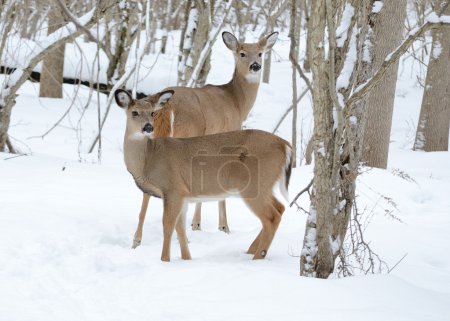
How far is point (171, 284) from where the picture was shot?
15.9 ft

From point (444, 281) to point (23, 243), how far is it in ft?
10.9

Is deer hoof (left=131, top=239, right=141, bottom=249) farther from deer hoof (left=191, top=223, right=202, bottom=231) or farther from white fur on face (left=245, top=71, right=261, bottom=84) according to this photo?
white fur on face (left=245, top=71, right=261, bottom=84)

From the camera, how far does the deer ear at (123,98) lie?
21.2ft

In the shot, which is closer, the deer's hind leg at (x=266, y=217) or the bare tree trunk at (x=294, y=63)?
the bare tree trunk at (x=294, y=63)

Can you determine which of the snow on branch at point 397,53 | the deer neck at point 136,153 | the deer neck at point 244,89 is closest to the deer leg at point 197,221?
the deer neck at point 136,153

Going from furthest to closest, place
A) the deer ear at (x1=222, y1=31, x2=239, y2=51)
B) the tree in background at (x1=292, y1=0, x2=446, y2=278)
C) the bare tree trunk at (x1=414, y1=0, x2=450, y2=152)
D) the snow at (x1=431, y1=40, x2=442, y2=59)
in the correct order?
the bare tree trunk at (x1=414, y1=0, x2=450, y2=152) → the snow at (x1=431, y1=40, x2=442, y2=59) → the deer ear at (x1=222, y1=31, x2=239, y2=51) → the tree in background at (x1=292, y1=0, x2=446, y2=278)

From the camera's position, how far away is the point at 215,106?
8062 mm

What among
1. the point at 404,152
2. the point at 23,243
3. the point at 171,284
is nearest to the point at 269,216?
the point at 171,284

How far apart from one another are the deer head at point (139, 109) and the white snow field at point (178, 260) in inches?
39.1

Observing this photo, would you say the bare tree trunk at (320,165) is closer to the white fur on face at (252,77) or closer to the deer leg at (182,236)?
the deer leg at (182,236)

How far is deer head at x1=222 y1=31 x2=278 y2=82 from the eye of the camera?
8.61 m

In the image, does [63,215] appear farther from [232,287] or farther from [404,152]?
[404,152]

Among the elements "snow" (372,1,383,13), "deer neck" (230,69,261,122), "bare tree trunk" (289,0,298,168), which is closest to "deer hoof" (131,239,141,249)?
"bare tree trunk" (289,0,298,168)

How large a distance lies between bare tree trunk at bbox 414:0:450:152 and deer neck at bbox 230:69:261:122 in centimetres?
746
